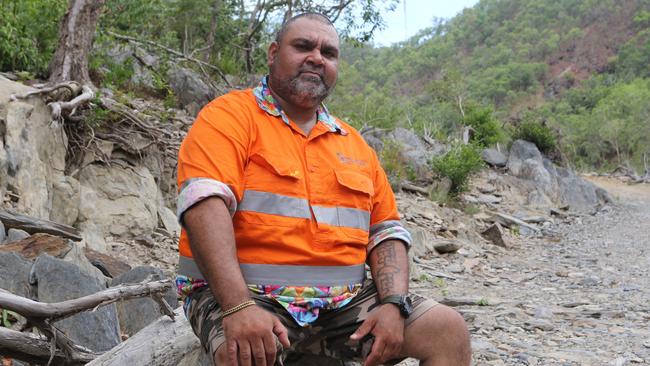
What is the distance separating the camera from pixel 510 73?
6544 centimetres

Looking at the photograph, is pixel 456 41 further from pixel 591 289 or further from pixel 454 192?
pixel 591 289

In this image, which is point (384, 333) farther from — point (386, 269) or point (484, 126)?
point (484, 126)

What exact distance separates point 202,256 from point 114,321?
163 cm

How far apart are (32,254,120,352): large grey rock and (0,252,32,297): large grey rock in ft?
0.17

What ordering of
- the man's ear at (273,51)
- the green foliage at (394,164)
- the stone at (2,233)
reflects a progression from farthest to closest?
the green foliage at (394,164), the stone at (2,233), the man's ear at (273,51)

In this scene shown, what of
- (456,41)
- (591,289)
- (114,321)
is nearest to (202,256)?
(114,321)

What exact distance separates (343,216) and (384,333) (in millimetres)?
438

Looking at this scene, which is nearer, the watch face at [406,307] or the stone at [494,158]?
the watch face at [406,307]

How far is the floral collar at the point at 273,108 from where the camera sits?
7.96ft

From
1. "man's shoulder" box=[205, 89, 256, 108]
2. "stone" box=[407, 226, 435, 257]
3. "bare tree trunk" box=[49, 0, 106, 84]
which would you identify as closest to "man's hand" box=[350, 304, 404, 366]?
"man's shoulder" box=[205, 89, 256, 108]

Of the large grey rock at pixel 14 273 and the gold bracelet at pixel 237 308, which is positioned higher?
the gold bracelet at pixel 237 308

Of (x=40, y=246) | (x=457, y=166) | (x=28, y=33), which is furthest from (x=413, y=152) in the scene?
(x=40, y=246)

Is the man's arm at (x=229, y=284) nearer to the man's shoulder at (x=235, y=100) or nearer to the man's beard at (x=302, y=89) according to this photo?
the man's shoulder at (x=235, y=100)

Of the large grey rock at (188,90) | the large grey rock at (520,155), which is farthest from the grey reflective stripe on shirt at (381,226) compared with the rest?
the large grey rock at (520,155)
